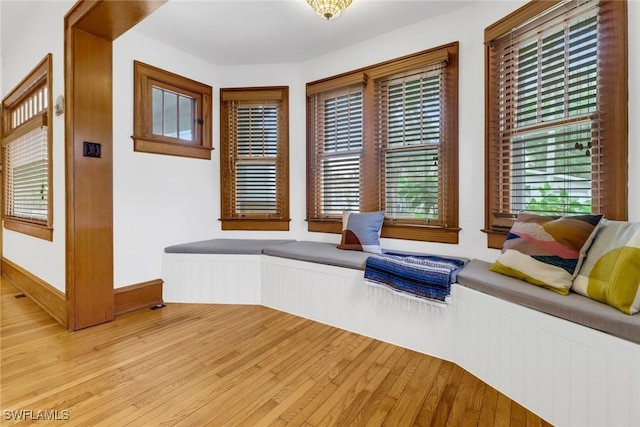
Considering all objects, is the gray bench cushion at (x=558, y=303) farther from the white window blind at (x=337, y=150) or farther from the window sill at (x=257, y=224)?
the window sill at (x=257, y=224)

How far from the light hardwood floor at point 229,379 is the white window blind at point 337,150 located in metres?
1.37

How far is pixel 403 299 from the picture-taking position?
230cm

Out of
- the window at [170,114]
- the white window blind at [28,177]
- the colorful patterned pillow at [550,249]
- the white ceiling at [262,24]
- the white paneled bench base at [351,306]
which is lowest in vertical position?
the white paneled bench base at [351,306]

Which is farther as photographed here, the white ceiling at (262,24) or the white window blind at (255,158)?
the white window blind at (255,158)

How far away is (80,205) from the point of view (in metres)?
2.49

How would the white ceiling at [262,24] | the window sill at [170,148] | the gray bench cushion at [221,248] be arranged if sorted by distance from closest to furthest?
the white ceiling at [262,24] → the window sill at [170,148] → the gray bench cushion at [221,248]

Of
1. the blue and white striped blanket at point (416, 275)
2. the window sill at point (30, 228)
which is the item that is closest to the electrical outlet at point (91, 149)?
the window sill at point (30, 228)

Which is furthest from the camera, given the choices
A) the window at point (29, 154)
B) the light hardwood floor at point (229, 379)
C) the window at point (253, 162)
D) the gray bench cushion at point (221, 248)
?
the window at point (253, 162)

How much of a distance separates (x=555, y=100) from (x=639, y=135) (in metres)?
0.53

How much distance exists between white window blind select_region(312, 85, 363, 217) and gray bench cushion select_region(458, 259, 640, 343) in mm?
1612

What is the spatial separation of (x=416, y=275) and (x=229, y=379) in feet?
4.38

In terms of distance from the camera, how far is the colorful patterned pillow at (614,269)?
1333 mm

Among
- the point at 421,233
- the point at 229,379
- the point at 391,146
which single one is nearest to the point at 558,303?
the point at 421,233

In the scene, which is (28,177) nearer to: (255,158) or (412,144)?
(255,158)
